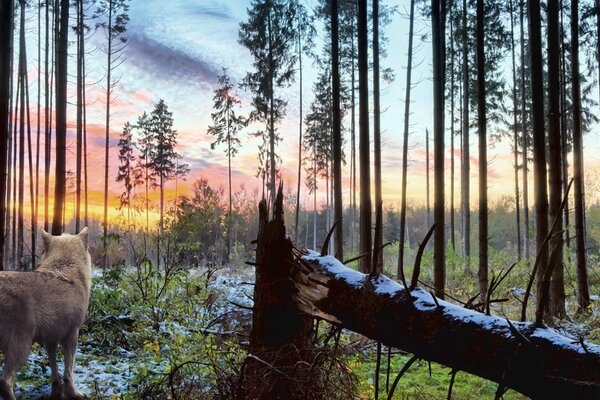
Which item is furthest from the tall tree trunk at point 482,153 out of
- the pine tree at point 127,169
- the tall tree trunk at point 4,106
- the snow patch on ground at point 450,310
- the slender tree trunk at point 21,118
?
the pine tree at point 127,169

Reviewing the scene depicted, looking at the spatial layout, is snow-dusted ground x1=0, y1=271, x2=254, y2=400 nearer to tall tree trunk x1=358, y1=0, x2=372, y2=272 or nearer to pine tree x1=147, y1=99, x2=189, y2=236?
tall tree trunk x1=358, y1=0, x2=372, y2=272

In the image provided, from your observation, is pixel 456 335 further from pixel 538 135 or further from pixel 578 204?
pixel 578 204

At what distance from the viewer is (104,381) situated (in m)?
6.30

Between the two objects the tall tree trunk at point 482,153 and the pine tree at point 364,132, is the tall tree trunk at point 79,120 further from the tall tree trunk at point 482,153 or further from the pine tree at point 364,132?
the tall tree trunk at point 482,153

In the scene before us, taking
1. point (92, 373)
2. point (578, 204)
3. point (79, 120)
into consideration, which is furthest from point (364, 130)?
point (79, 120)

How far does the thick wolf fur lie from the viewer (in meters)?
5.02

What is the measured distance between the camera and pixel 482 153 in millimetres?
13719

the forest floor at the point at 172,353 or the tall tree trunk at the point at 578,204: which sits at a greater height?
the tall tree trunk at the point at 578,204

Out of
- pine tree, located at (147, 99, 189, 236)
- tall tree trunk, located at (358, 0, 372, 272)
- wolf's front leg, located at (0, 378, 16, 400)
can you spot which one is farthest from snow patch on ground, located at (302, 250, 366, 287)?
pine tree, located at (147, 99, 189, 236)

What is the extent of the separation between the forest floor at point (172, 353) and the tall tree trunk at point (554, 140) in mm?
735

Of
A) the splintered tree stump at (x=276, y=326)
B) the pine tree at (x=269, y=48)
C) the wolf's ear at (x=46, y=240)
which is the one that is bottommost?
the splintered tree stump at (x=276, y=326)

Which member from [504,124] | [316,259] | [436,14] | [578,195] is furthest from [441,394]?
[504,124]

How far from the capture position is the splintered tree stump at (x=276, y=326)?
3322mm

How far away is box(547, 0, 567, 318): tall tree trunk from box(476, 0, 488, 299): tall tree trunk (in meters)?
1.73
